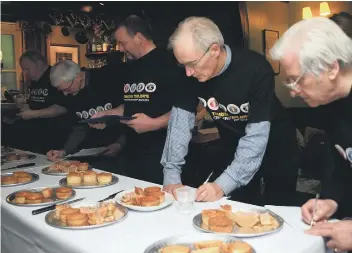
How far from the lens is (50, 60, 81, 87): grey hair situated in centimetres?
295

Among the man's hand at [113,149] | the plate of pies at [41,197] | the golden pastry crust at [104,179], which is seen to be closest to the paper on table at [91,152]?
the man's hand at [113,149]

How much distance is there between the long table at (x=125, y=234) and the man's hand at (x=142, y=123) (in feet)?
2.39

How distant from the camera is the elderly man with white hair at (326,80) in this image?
1.24m

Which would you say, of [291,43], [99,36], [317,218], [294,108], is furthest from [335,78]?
[99,36]

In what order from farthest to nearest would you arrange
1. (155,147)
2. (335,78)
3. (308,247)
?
1. (155,147)
2. (335,78)
3. (308,247)

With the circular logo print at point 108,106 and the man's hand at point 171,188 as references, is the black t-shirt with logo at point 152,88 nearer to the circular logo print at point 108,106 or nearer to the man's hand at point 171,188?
the circular logo print at point 108,106

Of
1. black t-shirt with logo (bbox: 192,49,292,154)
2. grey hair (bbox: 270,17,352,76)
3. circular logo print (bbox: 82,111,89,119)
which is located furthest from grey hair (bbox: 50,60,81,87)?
grey hair (bbox: 270,17,352,76)

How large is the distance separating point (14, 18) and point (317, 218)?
6841 millimetres

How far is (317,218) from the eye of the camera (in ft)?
4.42

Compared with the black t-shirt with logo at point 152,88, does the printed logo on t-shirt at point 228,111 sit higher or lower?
lower

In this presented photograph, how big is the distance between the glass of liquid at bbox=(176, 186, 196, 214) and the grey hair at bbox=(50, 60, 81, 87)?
176 centimetres

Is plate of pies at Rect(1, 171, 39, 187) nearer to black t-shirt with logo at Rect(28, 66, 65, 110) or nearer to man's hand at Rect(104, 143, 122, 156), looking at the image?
man's hand at Rect(104, 143, 122, 156)

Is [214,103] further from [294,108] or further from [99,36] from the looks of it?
[99,36]

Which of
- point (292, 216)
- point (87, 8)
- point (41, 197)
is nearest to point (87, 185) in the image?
point (41, 197)
